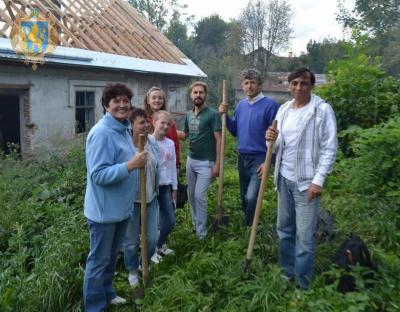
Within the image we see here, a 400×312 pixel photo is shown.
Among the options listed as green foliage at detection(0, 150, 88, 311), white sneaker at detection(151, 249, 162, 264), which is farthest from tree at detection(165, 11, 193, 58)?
white sneaker at detection(151, 249, 162, 264)

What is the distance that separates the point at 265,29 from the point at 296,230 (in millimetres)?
28980

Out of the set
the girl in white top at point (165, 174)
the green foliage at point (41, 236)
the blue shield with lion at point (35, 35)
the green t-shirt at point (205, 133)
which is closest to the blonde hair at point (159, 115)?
the girl in white top at point (165, 174)

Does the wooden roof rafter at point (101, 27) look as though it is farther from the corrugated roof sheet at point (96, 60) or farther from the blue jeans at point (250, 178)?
the blue jeans at point (250, 178)

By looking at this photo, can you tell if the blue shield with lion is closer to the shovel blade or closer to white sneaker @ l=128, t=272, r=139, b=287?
the shovel blade

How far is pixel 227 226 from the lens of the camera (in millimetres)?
4816

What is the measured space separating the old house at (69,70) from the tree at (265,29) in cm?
1752

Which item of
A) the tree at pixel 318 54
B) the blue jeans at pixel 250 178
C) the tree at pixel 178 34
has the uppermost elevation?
the tree at pixel 178 34

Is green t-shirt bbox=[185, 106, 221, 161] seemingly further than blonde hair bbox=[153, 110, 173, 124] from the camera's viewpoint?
Yes

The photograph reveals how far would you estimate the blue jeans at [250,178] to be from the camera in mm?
4273

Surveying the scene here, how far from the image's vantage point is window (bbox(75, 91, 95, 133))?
10.8m

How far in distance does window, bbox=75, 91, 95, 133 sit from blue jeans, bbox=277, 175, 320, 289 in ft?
26.8

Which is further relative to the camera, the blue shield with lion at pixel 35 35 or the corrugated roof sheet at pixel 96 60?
the blue shield with lion at pixel 35 35

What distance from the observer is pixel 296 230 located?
3312 mm

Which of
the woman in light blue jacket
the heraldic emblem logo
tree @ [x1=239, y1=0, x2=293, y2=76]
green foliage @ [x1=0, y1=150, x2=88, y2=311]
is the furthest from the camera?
tree @ [x1=239, y1=0, x2=293, y2=76]
